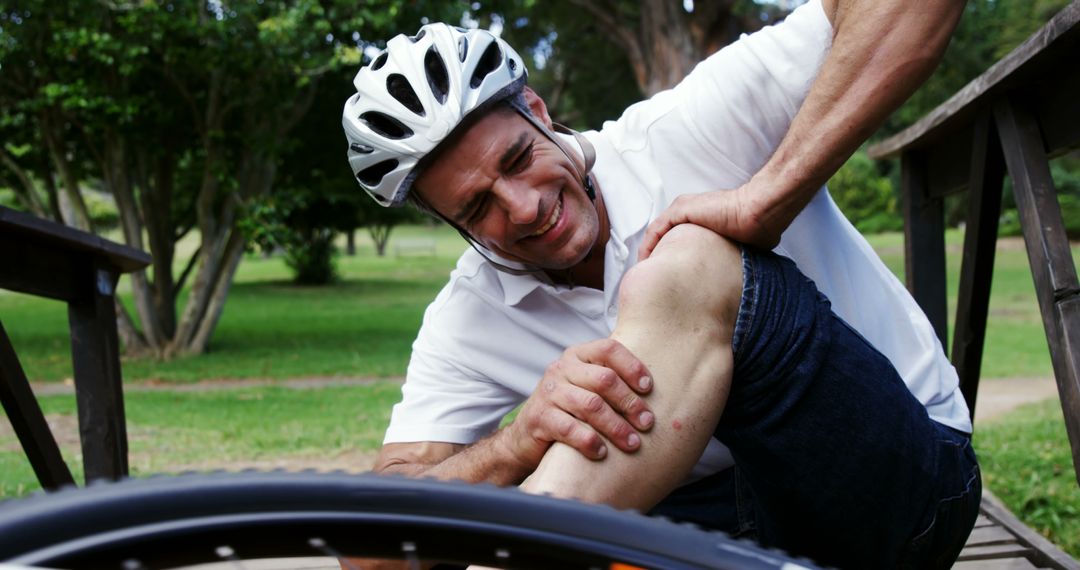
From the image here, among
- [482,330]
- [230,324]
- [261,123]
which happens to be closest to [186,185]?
[230,324]

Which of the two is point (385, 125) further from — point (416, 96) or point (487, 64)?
point (487, 64)

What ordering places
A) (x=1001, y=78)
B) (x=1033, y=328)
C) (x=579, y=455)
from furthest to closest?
(x=1033, y=328) → (x=1001, y=78) → (x=579, y=455)

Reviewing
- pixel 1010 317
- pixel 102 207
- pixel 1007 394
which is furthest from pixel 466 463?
pixel 102 207

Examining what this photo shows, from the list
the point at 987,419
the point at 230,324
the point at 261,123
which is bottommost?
the point at 230,324

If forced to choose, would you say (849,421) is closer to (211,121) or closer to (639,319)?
(639,319)

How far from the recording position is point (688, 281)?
158cm

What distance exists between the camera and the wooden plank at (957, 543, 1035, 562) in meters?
3.11

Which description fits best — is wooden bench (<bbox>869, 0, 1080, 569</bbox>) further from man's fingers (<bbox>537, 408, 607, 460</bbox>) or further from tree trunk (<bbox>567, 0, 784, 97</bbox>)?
tree trunk (<bbox>567, 0, 784, 97</bbox>)

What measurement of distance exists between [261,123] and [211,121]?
2.42ft

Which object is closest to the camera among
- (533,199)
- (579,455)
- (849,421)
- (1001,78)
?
(579,455)

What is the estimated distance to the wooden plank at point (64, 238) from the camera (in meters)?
2.93

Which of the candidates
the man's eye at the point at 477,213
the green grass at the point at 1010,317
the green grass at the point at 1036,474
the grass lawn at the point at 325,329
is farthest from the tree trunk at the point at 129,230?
the man's eye at the point at 477,213

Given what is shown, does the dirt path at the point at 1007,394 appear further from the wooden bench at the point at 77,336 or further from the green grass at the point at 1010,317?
the wooden bench at the point at 77,336

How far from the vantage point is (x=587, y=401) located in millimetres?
1538
